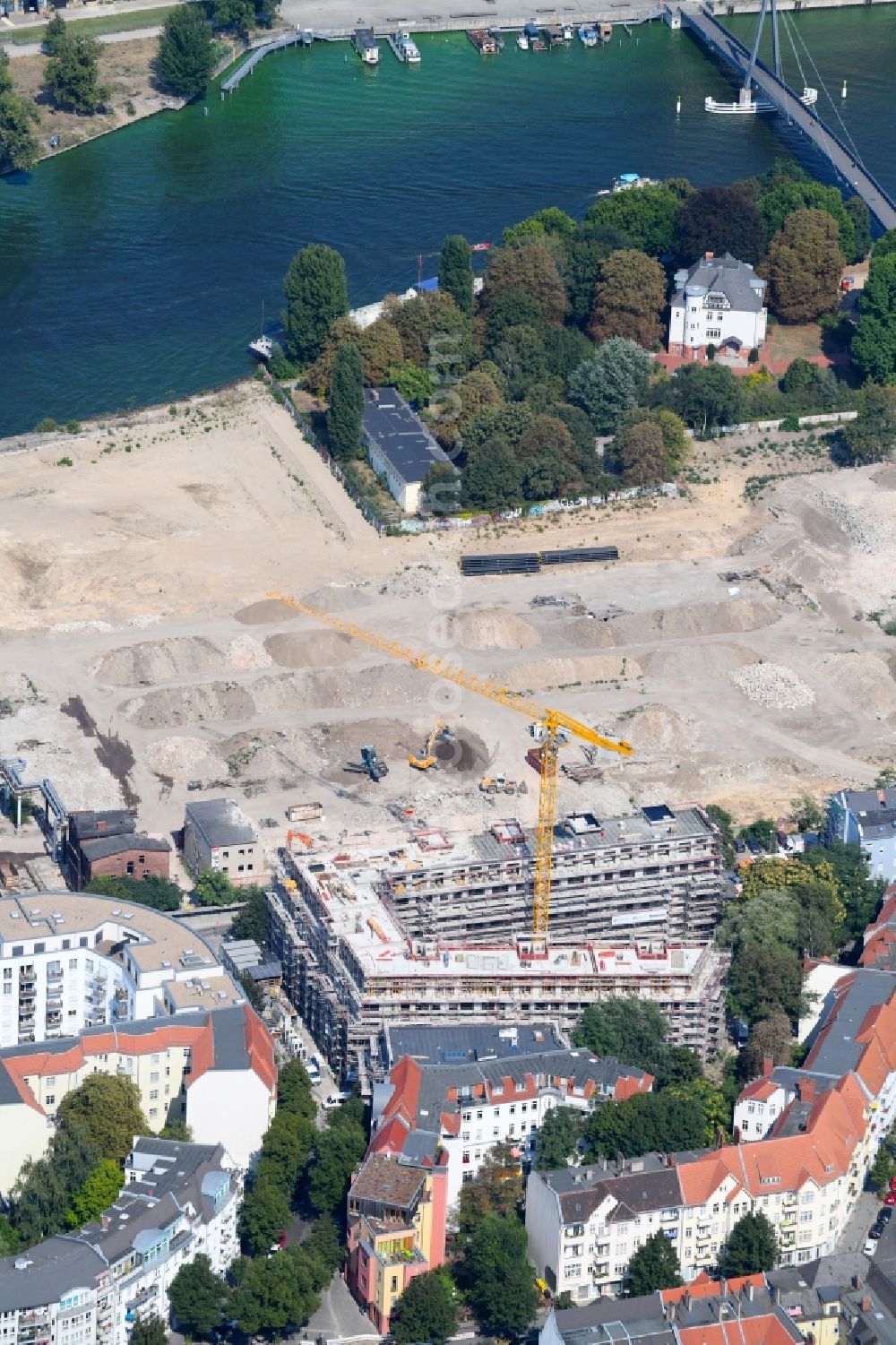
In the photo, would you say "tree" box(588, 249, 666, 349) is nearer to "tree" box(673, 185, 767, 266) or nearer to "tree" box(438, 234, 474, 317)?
"tree" box(673, 185, 767, 266)

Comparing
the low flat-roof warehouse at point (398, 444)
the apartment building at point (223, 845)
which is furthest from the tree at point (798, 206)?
the apartment building at point (223, 845)

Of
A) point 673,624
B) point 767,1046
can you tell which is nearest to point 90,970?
point 767,1046

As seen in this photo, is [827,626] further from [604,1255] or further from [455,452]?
[604,1255]

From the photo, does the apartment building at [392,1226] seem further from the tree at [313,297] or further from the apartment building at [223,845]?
the tree at [313,297]

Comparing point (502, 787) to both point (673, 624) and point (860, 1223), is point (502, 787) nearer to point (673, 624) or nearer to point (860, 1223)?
point (673, 624)

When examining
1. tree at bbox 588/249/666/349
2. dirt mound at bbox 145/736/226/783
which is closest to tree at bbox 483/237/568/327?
tree at bbox 588/249/666/349

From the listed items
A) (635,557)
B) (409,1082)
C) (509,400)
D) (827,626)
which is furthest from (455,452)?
(409,1082)
